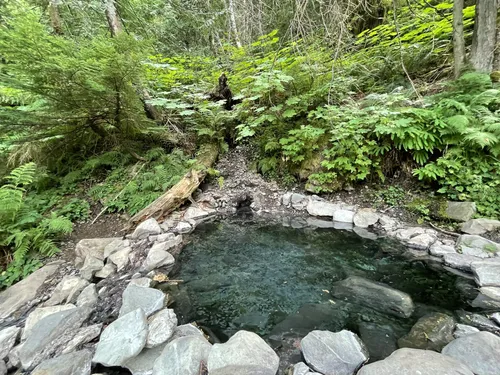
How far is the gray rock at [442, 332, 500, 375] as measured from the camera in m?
1.71

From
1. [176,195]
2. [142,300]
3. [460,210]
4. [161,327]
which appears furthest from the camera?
[176,195]

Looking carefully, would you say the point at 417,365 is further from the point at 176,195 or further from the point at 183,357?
the point at 176,195

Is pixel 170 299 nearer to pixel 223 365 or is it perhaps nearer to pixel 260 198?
pixel 223 365

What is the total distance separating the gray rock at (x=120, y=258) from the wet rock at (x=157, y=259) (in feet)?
1.19

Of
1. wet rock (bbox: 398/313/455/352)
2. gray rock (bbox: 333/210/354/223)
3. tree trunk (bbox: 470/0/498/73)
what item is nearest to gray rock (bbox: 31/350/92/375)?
wet rock (bbox: 398/313/455/352)

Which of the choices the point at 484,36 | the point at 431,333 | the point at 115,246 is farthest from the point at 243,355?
the point at 484,36

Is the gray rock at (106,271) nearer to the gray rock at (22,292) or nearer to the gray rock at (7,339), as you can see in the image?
the gray rock at (22,292)

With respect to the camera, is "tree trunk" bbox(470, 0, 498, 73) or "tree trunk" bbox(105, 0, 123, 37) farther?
"tree trunk" bbox(105, 0, 123, 37)

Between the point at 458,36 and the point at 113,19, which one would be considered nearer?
the point at 458,36

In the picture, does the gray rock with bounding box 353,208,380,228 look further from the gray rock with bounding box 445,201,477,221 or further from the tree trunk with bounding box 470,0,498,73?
the tree trunk with bounding box 470,0,498,73

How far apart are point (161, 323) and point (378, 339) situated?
2.13 m

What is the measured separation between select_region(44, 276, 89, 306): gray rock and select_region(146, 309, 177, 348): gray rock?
1.40m

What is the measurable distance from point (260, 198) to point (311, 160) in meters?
1.41

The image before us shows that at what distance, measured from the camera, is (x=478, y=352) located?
1.79m
